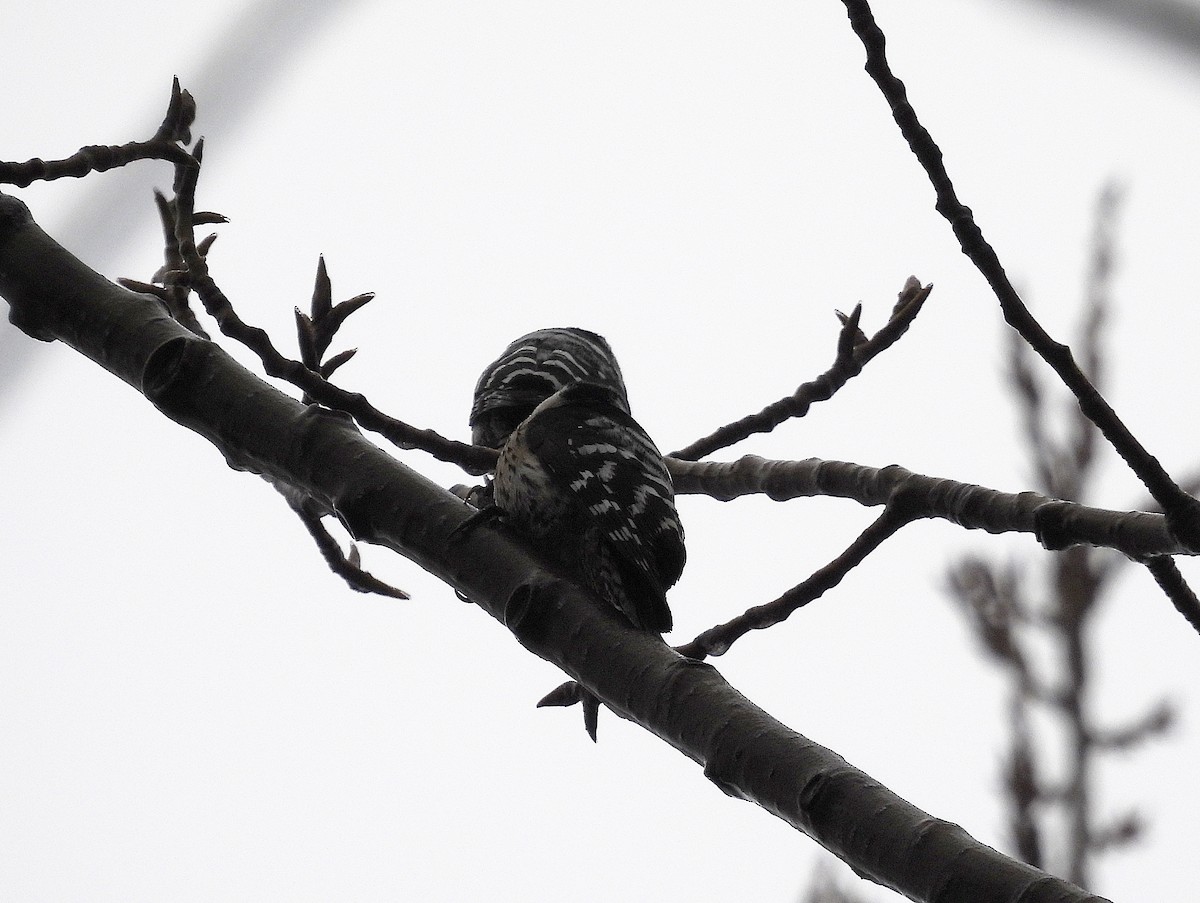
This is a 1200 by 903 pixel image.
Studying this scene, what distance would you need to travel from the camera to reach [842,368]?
8.19ft

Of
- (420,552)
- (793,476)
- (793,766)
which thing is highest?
(793,476)

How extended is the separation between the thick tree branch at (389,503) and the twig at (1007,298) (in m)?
0.57

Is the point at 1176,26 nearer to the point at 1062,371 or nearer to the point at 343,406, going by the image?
the point at 1062,371

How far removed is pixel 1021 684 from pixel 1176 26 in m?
3.21

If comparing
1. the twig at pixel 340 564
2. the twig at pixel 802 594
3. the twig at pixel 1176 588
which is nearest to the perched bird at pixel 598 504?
the twig at pixel 802 594

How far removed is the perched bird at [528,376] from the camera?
278 cm

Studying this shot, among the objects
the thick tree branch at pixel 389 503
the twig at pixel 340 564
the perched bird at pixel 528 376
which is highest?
the perched bird at pixel 528 376

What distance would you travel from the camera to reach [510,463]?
230 cm

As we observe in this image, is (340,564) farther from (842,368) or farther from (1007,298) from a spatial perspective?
(1007,298)

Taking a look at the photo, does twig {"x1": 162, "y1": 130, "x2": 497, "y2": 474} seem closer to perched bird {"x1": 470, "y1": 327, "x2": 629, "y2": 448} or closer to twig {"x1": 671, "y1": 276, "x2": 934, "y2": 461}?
perched bird {"x1": 470, "y1": 327, "x2": 629, "y2": 448}

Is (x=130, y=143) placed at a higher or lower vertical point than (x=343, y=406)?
higher

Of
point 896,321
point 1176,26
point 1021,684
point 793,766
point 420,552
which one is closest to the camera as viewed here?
point 1176,26

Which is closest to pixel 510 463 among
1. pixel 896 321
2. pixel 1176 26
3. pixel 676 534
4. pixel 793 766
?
pixel 676 534

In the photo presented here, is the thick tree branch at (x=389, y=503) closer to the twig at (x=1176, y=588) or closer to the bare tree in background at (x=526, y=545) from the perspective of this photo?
the bare tree in background at (x=526, y=545)
